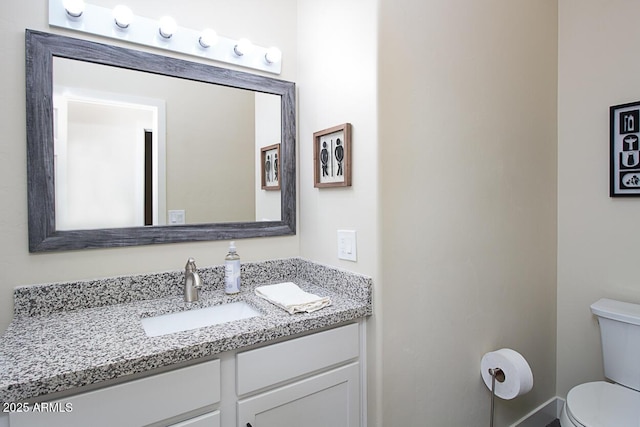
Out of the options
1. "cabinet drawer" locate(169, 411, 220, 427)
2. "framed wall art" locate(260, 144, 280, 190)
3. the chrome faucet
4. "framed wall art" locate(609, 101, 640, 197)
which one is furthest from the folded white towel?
"framed wall art" locate(609, 101, 640, 197)

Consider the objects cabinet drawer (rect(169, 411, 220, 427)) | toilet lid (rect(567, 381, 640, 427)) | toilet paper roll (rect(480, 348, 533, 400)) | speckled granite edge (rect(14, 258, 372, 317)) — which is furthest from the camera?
toilet paper roll (rect(480, 348, 533, 400))

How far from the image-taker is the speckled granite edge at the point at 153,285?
1210 mm

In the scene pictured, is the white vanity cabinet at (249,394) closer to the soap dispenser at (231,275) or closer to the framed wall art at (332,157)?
the soap dispenser at (231,275)

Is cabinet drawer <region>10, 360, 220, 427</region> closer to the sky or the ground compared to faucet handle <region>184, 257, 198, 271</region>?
closer to the ground

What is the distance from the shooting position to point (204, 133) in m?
1.57

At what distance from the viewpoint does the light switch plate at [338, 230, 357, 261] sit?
54.9 inches

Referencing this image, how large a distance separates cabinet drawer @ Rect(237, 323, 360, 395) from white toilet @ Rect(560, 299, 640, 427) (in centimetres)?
97

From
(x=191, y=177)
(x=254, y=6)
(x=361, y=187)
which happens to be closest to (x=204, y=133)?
(x=191, y=177)

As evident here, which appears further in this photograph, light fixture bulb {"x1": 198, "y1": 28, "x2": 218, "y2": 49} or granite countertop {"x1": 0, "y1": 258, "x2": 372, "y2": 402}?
light fixture bulb {"x1": 198, "y1": 28, "x2": 218, "y2": 49}

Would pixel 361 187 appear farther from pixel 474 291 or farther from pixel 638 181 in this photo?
pixel 638 181

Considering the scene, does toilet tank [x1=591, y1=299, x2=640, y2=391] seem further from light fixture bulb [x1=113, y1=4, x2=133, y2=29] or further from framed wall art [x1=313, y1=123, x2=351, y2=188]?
light fixture bulb [x1=113, y1=4, x2=133, y2=29]

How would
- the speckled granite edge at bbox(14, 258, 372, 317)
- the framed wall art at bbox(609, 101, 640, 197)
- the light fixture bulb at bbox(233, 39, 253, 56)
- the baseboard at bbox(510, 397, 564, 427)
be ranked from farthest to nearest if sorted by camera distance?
1. the baseboard at bbox(510, 397, 564, 427)
2. the framed wall art at bbox(609, 101, 640, 197)
3. the light fixture bulb at bbox(233, 39, 253, 56)
4. the speckled granite edge at bbox(14, 258, 372, 317)

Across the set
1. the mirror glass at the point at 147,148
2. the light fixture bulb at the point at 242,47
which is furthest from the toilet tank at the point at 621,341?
the light fixture bulb at the point at 242,47

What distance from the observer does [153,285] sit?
1.41 m
